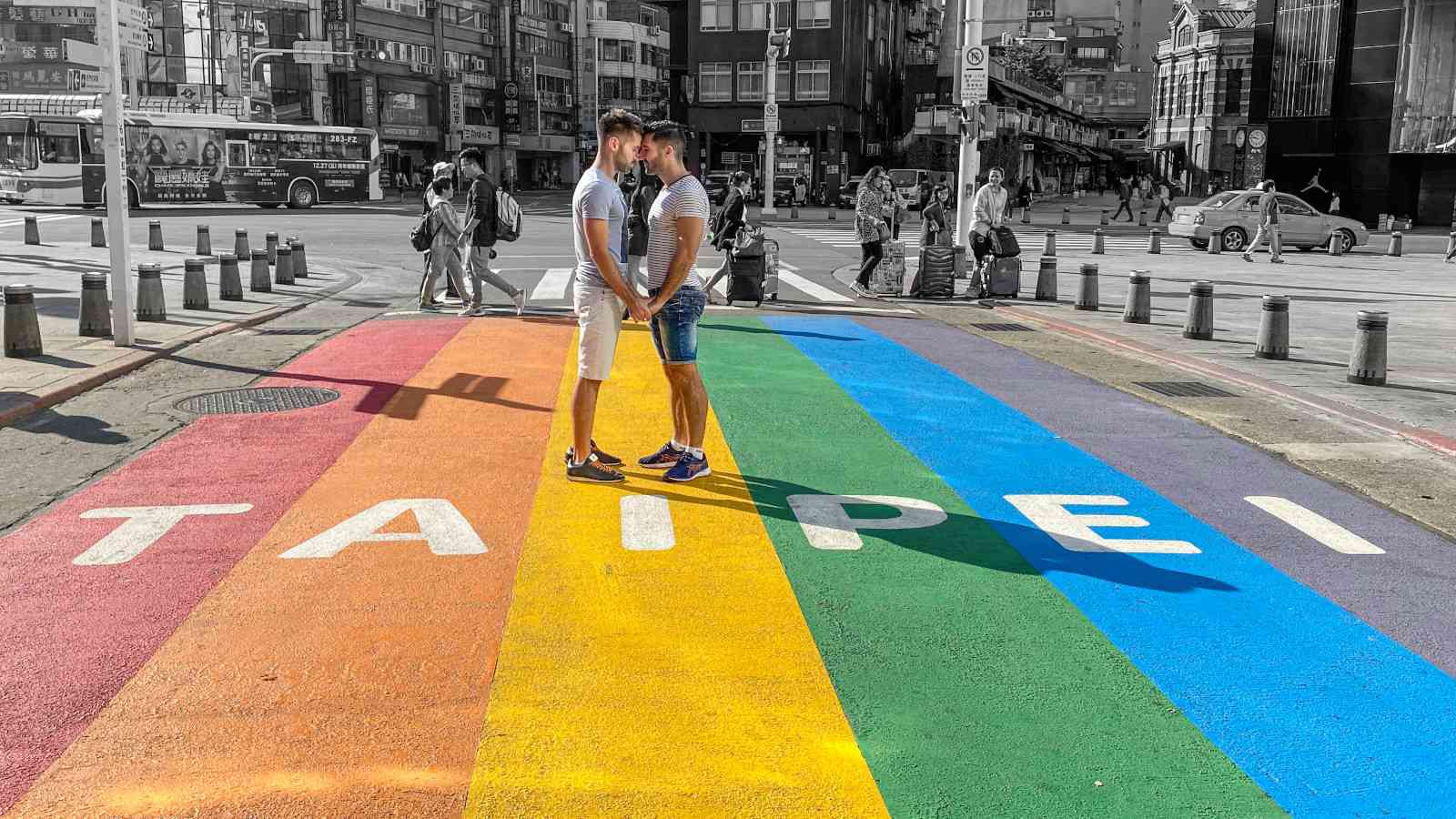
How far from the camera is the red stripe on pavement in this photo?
434cm

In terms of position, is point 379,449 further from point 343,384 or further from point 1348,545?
point 1348,545

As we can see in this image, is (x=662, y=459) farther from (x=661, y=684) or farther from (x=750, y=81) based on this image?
(x=750, y=81)

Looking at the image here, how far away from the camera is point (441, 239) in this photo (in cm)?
1566

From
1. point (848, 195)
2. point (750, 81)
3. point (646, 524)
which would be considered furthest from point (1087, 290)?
point (750, 81)

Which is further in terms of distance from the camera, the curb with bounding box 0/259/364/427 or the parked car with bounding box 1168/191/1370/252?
the parked car with bounding box 1168/191/1370/252

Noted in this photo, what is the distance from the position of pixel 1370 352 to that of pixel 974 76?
12447 mm

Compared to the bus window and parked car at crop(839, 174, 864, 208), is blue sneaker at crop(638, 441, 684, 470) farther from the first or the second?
parked car at crop(839, 174, 864, 208)

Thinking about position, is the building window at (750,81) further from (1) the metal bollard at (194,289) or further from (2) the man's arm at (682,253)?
(2) the man's arm at (682,253)

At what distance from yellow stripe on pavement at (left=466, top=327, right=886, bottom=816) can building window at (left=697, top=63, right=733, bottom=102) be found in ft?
220

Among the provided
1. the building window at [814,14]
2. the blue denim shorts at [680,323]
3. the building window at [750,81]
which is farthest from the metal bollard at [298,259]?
the building window at [814,14]

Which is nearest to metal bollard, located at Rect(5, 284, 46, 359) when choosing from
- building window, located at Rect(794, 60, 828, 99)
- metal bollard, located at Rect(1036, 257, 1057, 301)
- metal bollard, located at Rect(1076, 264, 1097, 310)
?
metal bollard, located at Rect(1076, 264, 1097, 310)

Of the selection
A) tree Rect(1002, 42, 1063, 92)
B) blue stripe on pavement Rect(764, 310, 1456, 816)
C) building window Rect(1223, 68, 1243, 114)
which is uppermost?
tree Rect(1002, 42, 1063, 92)

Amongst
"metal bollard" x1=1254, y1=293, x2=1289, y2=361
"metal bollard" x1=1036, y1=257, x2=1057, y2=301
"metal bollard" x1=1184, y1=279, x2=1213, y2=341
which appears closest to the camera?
"metal bollard" x1=1254, y1=293, x2=1289, y2=361

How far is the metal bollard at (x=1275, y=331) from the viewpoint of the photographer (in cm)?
1304
